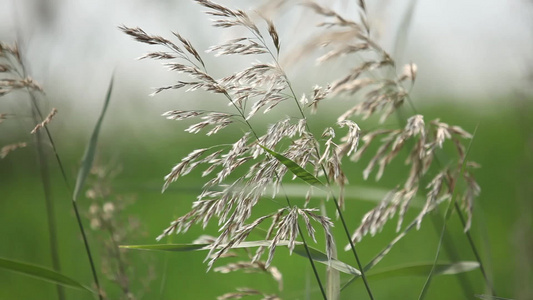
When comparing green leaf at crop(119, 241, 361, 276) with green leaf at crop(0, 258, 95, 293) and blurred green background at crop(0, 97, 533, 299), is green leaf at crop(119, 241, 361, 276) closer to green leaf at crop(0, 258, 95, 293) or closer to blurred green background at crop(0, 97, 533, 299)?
green leaf at crop(0, 258, 95, 293)

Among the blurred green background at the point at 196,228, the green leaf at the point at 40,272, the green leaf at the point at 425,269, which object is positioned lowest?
the blurred green background at the point at 196,228

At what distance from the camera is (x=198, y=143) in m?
4.34

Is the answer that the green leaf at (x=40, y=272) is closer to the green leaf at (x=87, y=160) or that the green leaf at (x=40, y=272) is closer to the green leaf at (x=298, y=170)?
the green leaf at (x=87, y=160)

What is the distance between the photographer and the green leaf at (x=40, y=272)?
3.86ft

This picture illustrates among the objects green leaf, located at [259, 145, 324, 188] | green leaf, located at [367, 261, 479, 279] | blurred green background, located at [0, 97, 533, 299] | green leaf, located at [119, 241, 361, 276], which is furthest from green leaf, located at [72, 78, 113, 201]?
green leaf, located at [367, 261, 479, 279]

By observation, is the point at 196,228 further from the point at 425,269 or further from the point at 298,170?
the point at 298,170

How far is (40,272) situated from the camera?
1.20 meters

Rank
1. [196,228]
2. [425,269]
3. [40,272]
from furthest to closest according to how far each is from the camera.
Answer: [196,228] → [425,269] → [40,272]

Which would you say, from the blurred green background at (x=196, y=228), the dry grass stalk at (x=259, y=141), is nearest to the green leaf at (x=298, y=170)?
→ the dry grass stalk at (x=259, y=141)

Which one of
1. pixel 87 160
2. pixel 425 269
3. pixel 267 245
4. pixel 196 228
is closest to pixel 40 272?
pixel 87 160

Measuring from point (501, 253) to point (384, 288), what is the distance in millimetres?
601

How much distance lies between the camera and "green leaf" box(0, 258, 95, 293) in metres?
1.18

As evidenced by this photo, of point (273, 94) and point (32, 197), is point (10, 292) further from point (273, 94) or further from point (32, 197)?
point (273, 94)

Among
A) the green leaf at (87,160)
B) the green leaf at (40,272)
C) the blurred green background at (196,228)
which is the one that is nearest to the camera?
the green leaf at (40,272)
